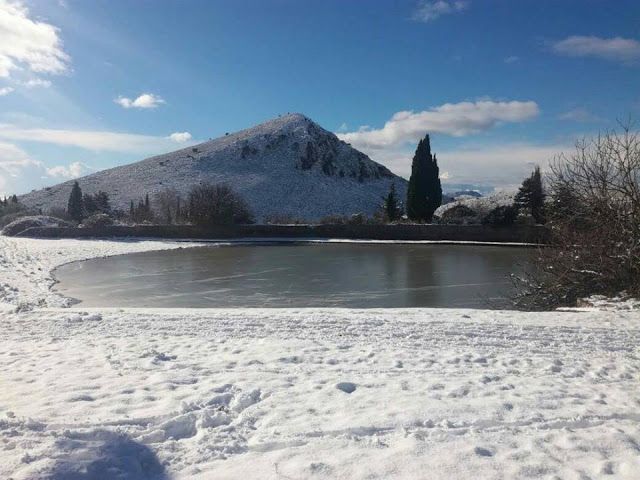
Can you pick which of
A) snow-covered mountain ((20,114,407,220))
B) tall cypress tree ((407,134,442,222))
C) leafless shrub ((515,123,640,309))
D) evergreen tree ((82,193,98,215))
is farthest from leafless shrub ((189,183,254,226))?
leafless shrub ((515,123,640,309))

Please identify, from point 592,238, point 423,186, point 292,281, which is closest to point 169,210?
point 423,186

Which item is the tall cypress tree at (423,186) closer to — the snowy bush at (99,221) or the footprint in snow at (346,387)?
the snowy bush at (99,221)

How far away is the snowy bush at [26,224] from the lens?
44.4 m

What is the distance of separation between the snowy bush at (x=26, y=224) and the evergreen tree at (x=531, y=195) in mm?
38606

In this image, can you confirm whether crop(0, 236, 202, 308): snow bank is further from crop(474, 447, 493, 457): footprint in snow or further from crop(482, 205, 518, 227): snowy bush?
crop(482, 205, 518, 227): snowy bush

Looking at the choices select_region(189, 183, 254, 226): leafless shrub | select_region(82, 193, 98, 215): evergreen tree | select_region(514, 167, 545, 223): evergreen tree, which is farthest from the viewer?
select_region(82, 193, 98, 215): evergreen tree

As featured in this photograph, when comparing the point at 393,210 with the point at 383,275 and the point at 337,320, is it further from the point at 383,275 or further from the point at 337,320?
the point at 337,320

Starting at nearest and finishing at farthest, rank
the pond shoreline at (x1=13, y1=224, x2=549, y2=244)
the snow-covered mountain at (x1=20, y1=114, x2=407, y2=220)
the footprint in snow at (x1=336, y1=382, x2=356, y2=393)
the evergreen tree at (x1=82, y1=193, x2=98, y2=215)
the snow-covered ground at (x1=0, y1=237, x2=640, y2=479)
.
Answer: the snow-covered ground at (x1=0, y1=237, x2=640, y2=479), the footprint in snow at (x1=336, y1=382, x2=356, y2=393), the pond shoreline at (x1=13, y1=224, x2=549, y2=244), the evergreen tree at (x1=82, y1=193, x2=98, y2=215), the snow-covered mountain at (x1=20, y1=114, x2=407, y2=220)

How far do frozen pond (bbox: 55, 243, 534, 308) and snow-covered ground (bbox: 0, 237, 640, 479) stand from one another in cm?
508

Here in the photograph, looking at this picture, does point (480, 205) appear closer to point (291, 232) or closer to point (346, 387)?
point (291, 232)

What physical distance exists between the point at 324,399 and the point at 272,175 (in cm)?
7538

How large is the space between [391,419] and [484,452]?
32.7 inches

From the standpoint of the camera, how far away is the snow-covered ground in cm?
360

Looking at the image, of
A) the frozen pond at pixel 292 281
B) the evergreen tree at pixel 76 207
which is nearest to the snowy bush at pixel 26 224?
the evergreen tree at pixel 76 207
